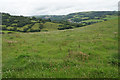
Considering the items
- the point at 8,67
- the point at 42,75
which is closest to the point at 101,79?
the point at 42,75

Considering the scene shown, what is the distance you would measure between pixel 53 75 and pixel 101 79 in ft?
10.3

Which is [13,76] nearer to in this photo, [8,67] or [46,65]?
[8,67]

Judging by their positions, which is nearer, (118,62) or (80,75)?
(80,75)

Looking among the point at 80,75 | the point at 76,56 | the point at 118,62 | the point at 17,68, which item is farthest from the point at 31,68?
the point at 118,62

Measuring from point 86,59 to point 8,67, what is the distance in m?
7.16

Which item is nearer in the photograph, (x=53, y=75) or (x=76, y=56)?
(x=53, y=75)

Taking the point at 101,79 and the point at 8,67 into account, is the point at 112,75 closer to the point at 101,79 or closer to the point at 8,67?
the point at 101,79

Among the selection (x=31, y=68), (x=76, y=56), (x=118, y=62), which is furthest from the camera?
(x=76, y=56)

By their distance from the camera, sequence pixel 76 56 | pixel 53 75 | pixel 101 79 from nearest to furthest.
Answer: pixel 101 79 < pixel 53 75 < pixel 76 56

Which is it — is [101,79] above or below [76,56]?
below

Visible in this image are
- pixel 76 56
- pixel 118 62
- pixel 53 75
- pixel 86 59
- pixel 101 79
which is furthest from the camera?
pixel 76 56

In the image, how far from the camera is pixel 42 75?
6.14 metres

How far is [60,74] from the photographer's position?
6293mm

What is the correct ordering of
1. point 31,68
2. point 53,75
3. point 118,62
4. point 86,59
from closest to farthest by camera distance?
point 53,75 → point 31,68 → point 118,62 → point 86,59
